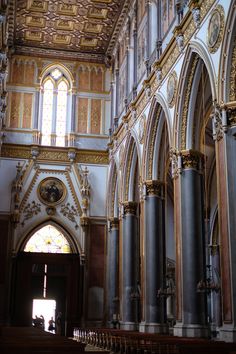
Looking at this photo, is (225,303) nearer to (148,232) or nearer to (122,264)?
(148,232)

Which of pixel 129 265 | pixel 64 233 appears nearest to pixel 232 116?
pixel 129 265

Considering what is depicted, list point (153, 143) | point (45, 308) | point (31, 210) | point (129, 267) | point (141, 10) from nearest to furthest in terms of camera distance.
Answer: point (153, 143) → point (129, 267) → point (141, 10) → point (31, 210) → point (45, 308)

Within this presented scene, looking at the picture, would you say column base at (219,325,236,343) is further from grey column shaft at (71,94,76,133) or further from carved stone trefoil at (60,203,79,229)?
grey column shaft at (71,94,76,133)

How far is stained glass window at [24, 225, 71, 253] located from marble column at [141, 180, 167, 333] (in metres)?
9.02

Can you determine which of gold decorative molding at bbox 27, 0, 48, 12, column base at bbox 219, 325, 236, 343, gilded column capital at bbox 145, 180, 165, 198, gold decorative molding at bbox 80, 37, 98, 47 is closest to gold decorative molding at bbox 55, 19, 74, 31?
gold decorative molding at bbox 80, 37, 98, 47

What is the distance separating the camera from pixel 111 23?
2927 cm

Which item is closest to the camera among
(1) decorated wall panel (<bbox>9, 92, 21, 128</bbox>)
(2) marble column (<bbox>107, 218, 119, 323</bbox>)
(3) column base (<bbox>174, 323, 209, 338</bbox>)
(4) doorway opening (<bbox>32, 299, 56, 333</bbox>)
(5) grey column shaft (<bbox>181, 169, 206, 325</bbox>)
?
(3) column base (<bbox>174, 323, 209, 338</bbox>)

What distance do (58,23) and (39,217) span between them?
1036 cm

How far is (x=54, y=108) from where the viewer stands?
31.2 m

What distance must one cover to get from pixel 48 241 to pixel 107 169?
5110 mm

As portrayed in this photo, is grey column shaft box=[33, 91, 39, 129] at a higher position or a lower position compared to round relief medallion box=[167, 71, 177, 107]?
higher

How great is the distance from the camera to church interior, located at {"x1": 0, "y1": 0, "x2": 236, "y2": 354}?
17609 millimetres

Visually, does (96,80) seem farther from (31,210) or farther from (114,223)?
(114,223)

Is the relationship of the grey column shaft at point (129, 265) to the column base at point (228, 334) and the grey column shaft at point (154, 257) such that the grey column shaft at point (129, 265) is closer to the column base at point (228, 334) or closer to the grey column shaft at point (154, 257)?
the grey column shaft at point (154, 257)
